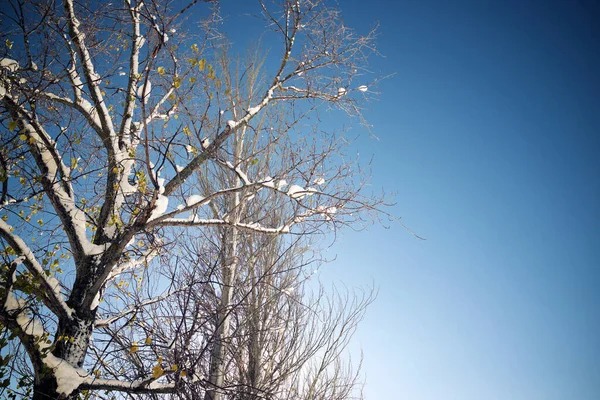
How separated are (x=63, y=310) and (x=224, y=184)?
10.5ft

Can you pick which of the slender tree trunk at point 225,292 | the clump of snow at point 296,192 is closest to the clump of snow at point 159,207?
the clump of snow at point 296,192

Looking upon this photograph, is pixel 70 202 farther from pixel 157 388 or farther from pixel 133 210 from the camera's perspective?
pixel 157 388

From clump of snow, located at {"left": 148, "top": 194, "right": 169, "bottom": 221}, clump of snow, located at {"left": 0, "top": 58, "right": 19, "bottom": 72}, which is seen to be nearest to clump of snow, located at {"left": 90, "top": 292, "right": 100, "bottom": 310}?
clump of snow, located at {"left": 148, "top": 194, "right": 169, "bottom": 221}

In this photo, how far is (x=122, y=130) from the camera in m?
3.17

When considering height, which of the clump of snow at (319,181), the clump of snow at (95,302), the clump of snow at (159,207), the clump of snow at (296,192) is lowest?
the clump of snow at (95,302)

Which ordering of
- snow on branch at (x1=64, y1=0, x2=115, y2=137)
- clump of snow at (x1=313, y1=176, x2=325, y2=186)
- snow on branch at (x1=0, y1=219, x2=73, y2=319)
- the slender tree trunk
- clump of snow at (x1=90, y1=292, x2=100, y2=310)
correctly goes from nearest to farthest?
snow on branch at (x1=0, y1=219, x2=73, y2=319)
clump of snow at (x1=90, y1=292, x2=100, y2=310)
snow on branch at (x1=64, y1=0, x2=115, y2=137)
clump of snow at (x1=313, y1=176, x2=325, y2=186)
the slender tree trunk

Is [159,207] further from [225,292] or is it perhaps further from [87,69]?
[225,292]

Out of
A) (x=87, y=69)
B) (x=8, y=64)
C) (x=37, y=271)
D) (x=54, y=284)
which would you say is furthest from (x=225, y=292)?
(x=8, y=64)

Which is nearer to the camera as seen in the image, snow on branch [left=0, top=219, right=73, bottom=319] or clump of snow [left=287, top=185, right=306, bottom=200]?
snow on branch [left=0, top=219, right=73, bottom=319]

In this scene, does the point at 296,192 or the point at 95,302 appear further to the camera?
the point at 296,192

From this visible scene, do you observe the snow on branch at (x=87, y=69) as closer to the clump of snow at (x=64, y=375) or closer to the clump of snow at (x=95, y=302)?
the clump of snow at (x=95, y=302)

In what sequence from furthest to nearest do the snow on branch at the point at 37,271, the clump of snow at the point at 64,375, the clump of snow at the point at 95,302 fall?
the clump of snow at the point at 95,302, the snow on branch at the point at 37,271, the clump of snow at the point at 64,375

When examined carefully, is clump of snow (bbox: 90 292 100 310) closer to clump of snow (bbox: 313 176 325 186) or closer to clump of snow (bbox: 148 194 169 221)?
clump of snow (bbox: 148 194 169 221)

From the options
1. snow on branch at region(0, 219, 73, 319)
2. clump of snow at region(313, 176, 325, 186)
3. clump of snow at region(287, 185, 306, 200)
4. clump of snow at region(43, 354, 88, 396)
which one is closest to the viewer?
clump of snow at region(43, 354, 88, 396)
